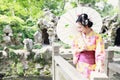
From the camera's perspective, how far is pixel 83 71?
3.26 m

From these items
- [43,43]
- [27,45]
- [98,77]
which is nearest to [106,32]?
[43,43]

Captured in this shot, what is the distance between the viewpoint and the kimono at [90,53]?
3023 millimetres

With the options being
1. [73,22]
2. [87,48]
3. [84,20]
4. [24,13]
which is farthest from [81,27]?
[24,13]

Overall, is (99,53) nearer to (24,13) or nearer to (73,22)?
(73,22)

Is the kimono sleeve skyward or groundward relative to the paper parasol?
groundward

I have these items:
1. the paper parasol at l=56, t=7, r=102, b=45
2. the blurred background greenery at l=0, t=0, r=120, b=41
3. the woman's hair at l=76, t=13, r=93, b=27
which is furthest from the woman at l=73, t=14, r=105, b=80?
the blurred background greenery at l=0, t=0, r=120, b=41

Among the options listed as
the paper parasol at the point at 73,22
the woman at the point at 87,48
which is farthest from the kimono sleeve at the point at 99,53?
the paper parasol at the point at 73,22

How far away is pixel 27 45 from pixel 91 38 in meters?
6.12

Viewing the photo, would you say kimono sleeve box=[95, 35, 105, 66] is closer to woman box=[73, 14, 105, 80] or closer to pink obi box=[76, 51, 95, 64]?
woman box=[73, 14, 105, 80]

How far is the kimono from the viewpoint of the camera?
302 centimetres

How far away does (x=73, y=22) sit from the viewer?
341 centimetres

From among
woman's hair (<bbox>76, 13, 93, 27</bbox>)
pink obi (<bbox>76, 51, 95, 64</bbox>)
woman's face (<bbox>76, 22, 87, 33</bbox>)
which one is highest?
woman's hair (<bbox>76, 13, 93, 27</bbox>)

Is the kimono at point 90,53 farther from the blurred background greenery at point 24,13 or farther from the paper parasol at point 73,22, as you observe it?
the blurred background greenery at point 24,13

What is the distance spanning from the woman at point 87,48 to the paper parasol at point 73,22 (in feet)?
0.52
